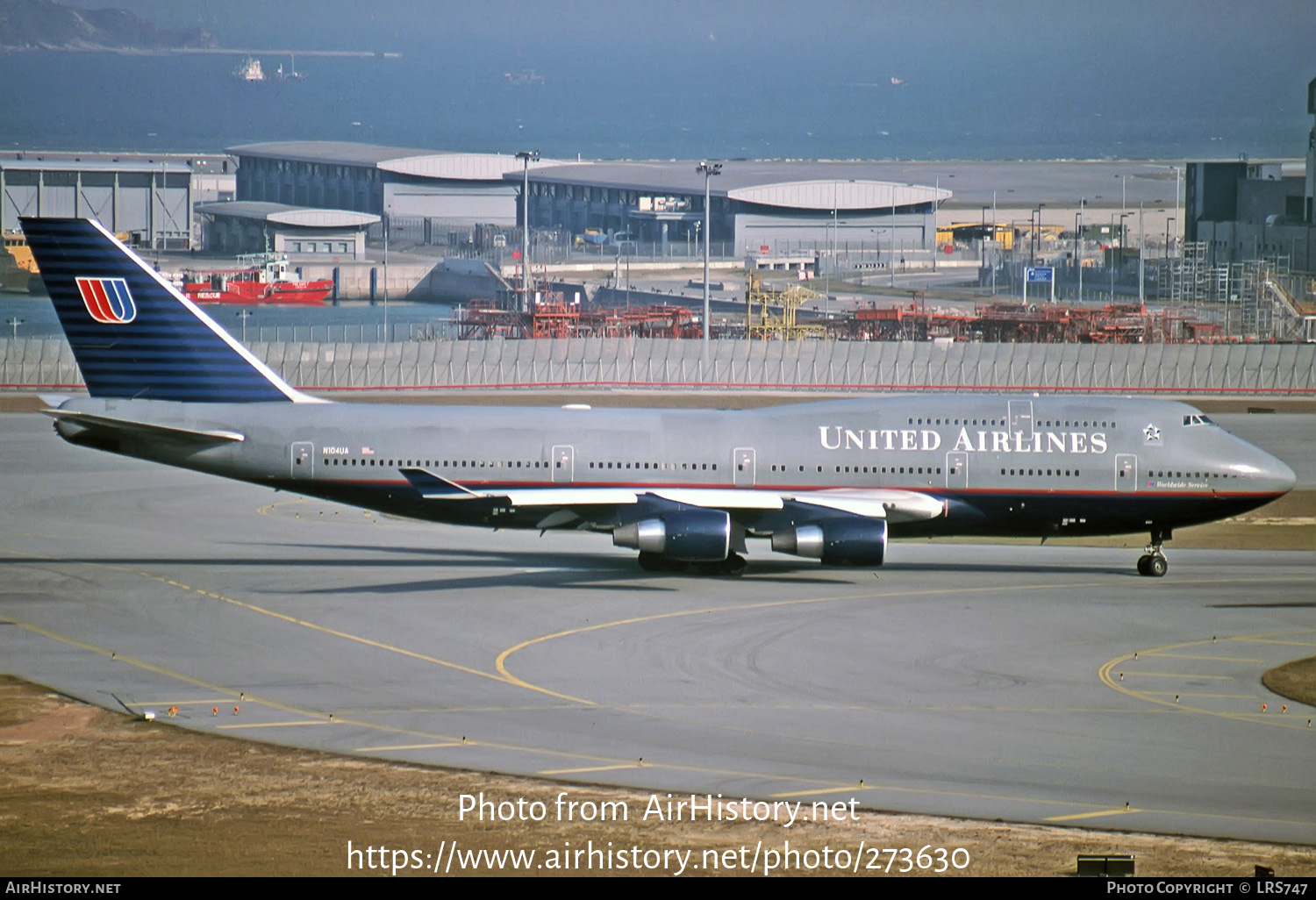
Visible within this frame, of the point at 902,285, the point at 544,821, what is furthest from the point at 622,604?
the point at 902,285

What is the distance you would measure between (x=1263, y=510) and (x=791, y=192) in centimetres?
13825

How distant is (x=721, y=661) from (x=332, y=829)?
13.8 meters

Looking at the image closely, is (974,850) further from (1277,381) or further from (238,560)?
(1277,381)

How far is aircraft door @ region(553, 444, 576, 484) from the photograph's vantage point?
4644cm

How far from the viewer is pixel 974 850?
911 inches

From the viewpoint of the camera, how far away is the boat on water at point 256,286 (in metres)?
171

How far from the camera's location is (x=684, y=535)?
4381 cm

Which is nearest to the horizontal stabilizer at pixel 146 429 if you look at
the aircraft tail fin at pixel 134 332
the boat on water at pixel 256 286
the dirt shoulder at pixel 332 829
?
the aircraft tail fin at pixel 134 332

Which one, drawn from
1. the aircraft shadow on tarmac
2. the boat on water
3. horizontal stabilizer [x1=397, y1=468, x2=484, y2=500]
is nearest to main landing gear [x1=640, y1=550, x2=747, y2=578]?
the aircraft shadow on tarmac

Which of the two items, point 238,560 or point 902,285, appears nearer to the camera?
point 238,560

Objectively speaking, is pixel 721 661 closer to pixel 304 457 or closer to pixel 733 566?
pixel 733 566

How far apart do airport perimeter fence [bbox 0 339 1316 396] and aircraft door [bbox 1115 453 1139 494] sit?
50319mm

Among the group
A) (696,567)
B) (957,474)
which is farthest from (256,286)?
(957,474)

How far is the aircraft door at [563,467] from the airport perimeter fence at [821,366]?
50.5 m
